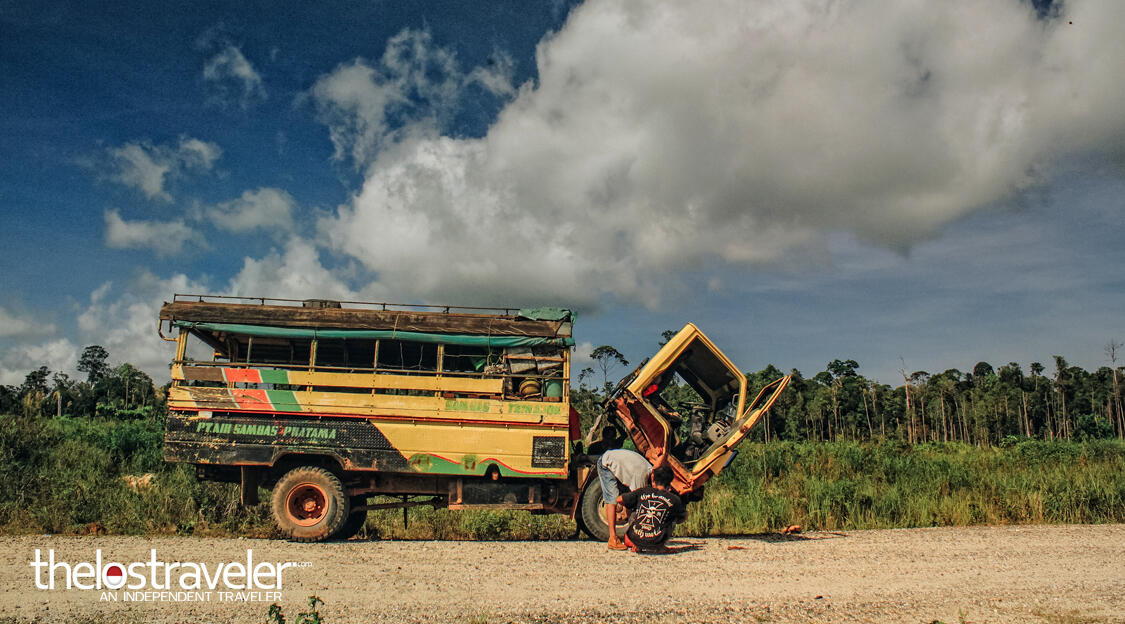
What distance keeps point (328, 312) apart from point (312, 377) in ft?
2.93

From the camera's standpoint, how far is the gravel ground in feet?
17.5

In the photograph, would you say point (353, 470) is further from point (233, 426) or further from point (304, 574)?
point (304, 574)

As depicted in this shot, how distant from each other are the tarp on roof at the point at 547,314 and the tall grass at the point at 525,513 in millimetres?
2975

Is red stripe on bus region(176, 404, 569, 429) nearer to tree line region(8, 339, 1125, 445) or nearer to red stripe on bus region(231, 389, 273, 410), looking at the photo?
red stripe on bus region(231, 389, 273, 410)

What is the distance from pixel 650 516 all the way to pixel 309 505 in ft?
14.4

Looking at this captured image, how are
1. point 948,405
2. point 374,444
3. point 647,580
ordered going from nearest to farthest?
1. point 647,580
2. point 374,444
3. point 948,405

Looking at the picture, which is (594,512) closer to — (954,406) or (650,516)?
(650,516)

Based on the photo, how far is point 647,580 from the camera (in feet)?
21.0

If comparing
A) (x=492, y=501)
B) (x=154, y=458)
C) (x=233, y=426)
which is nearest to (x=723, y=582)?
(x=492, y=501)

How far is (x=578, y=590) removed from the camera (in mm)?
6016

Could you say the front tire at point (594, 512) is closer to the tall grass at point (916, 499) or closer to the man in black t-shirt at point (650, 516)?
the man in black t-shirt at point (650, 516)

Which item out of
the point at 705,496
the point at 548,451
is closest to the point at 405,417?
the point at 548,451

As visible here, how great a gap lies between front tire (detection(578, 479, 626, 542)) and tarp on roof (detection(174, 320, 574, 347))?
1955 mm

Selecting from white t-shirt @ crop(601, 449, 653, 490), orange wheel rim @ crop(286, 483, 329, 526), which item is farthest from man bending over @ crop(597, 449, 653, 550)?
orange wheel rim @ crop(286, 483, 329, 526)
